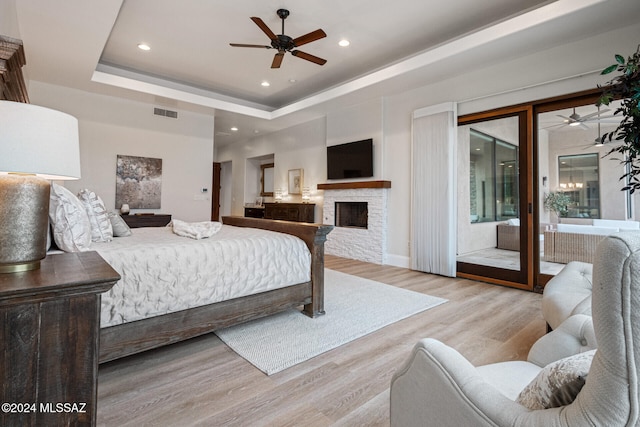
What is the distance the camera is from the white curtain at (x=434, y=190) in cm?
443

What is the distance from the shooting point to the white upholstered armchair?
518 millimetres

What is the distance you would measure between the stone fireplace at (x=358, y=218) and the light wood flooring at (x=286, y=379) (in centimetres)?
261

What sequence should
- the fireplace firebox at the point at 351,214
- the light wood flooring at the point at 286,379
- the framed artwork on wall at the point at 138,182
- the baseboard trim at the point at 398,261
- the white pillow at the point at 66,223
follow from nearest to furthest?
the light wood flooring at the point at 286,379 < the white pillow at the point at 66,223 < the baseboard trim at the point at 398,261 < the framed artwork on wall at the point at 138,182 < the fireplace firebox at the point at 351,214

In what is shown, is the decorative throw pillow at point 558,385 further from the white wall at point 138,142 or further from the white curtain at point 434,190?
the white wall at point 138,142

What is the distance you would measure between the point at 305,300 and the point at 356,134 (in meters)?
3.82

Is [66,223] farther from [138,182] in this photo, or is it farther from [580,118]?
[580,118]

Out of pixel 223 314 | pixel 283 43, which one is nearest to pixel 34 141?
pixel 223 314

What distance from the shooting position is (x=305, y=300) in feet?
9.13

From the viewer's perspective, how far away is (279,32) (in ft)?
13.6

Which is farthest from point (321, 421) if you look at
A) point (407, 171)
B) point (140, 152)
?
point (140, 152)

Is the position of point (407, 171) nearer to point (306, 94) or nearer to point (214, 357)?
point (306, 94)

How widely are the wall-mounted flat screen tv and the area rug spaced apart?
98.9 inches

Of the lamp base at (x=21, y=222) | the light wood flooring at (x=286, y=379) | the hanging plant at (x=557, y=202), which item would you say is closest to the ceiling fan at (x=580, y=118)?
the hanging plant at (x=557, y=202)

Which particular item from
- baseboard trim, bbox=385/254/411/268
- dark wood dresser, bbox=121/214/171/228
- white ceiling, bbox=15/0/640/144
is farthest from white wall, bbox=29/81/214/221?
baseboard trim, bbox=385/254/411/268
